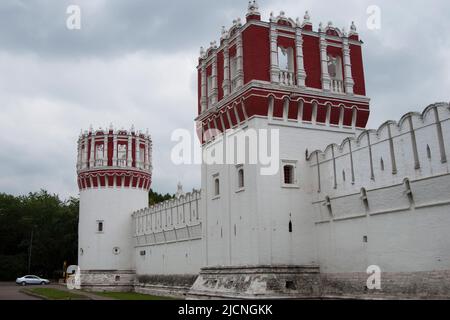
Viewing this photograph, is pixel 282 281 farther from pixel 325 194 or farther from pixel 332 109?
pixel 332 109

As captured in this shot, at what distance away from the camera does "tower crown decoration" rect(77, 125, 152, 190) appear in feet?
130

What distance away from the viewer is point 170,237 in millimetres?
31875

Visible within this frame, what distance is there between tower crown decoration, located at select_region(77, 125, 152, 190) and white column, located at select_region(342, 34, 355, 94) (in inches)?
863

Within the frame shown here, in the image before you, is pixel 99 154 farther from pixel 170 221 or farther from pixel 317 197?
pixel 317 197

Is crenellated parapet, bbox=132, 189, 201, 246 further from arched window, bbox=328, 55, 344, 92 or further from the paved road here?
arched window, bbox=328, 55, 344, 92

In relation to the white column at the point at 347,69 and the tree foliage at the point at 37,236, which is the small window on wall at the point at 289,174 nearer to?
the white column at the point at 347,69

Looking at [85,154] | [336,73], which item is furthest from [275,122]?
[85,154]

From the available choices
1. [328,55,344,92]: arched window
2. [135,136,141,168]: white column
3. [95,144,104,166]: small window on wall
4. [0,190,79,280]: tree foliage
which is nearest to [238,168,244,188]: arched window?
[328,55,344,92]: arched window

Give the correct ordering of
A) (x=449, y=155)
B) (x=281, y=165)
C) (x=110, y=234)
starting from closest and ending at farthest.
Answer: (x=449, y=155) → (x=281, y=165) → (x=110, y=234)

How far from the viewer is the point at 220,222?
2286 centimetres

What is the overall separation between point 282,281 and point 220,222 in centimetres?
457

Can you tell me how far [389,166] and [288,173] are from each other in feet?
16.7

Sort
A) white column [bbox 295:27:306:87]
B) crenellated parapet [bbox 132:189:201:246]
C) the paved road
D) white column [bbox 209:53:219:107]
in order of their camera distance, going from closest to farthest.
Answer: white column [bbox 295:27:306:87] < white column [bbox 209:53:219:107] < crenellated parapet [bbox 132:189:201:246] < the paved road
